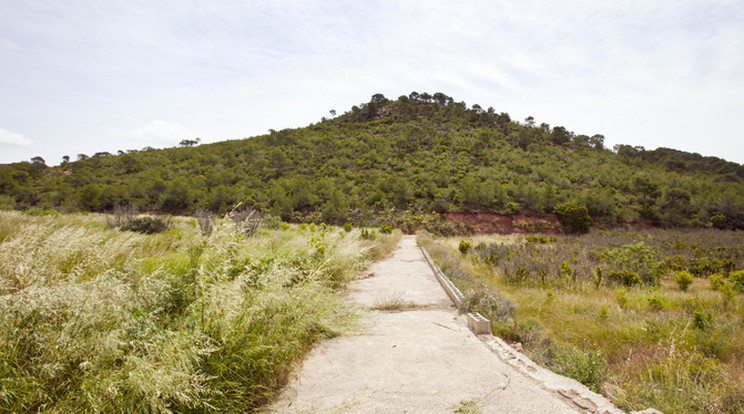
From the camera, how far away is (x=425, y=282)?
7852 millimetres

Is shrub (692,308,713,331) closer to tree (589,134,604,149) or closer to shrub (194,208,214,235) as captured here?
shrub (194,208,214,235)

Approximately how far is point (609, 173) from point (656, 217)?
12.5m

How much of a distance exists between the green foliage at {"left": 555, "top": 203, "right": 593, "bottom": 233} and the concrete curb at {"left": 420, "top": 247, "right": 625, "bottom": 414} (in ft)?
110

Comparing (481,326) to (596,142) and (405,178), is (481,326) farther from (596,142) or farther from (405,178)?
(596,142)

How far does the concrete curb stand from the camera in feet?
8.11

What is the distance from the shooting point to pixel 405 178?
40312mm

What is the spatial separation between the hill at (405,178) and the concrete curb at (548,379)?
23.8m

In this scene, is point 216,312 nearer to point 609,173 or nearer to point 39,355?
point 39,355

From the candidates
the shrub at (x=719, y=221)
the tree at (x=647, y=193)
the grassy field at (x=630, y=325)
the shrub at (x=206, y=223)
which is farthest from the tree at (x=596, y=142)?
the shrub at (x=206, y=223)

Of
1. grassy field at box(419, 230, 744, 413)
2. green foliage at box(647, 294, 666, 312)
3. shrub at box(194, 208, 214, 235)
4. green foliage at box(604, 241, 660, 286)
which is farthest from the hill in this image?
green foliage at box(647, 294, 666, 312)

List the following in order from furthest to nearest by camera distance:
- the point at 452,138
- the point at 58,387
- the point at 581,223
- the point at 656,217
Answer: the point at 452,138, the point at 656,217, the point at 581,223, the point at 58,387

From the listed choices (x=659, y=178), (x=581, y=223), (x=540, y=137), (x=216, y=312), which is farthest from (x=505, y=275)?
(x=540, y=137)

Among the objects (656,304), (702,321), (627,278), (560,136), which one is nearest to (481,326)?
(702,321)

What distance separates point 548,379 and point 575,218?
34959 mm
